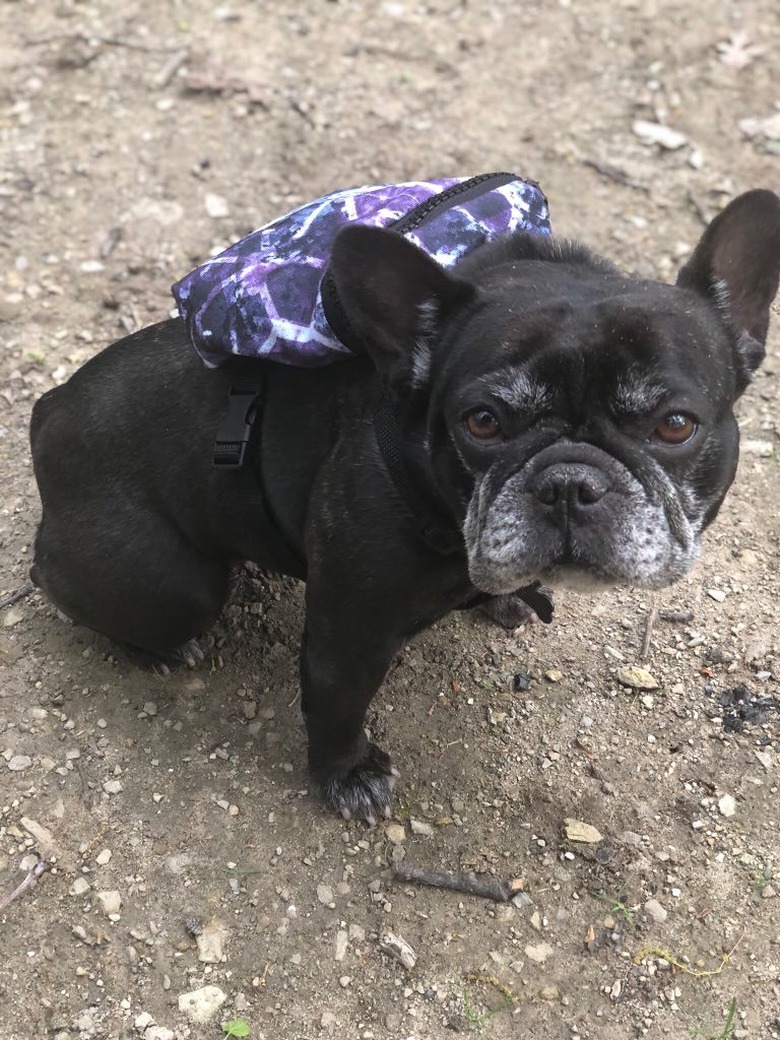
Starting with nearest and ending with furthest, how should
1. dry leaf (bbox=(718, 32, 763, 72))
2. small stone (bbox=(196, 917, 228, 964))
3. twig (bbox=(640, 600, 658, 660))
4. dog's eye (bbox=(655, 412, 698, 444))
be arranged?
dog's eye (bbox=(655, 412, 698, 444)) < small stone (bbox=(196, 917, 228, 964)) < twig (bbox=(640, 600, 658, 660)) < dry leaf (bbox=(718, 32, 763, 72))

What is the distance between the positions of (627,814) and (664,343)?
80.1 inches

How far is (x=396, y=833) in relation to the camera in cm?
402

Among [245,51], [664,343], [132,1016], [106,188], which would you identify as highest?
[664,343]

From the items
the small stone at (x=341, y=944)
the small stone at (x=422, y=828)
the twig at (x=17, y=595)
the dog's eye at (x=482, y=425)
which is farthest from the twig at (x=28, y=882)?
the dog's eye at (x=482, y=425)

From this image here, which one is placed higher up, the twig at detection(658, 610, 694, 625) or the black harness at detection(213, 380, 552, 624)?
the black harness at detection(213, 380, 552, 624)

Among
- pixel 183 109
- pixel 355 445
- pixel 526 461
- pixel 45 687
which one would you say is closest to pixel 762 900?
pixel 526 461

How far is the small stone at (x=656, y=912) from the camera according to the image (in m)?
3.72

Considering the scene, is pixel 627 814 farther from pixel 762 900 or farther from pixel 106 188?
pixel 106 188

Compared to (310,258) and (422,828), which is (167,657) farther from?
(310,258)

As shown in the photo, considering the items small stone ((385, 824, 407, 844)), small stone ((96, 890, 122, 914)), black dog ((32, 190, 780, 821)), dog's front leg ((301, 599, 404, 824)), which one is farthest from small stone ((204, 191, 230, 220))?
small stone ((96, 890, 122, 914))

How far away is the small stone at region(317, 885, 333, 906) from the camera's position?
3.82 metres

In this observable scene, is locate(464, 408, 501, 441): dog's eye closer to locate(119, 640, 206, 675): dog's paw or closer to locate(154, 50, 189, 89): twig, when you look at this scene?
locate(119, 640, 206, 675): dog's paw

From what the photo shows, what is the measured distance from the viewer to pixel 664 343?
2.86 meters

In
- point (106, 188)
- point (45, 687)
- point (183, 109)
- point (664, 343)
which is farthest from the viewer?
point (183, 109)
